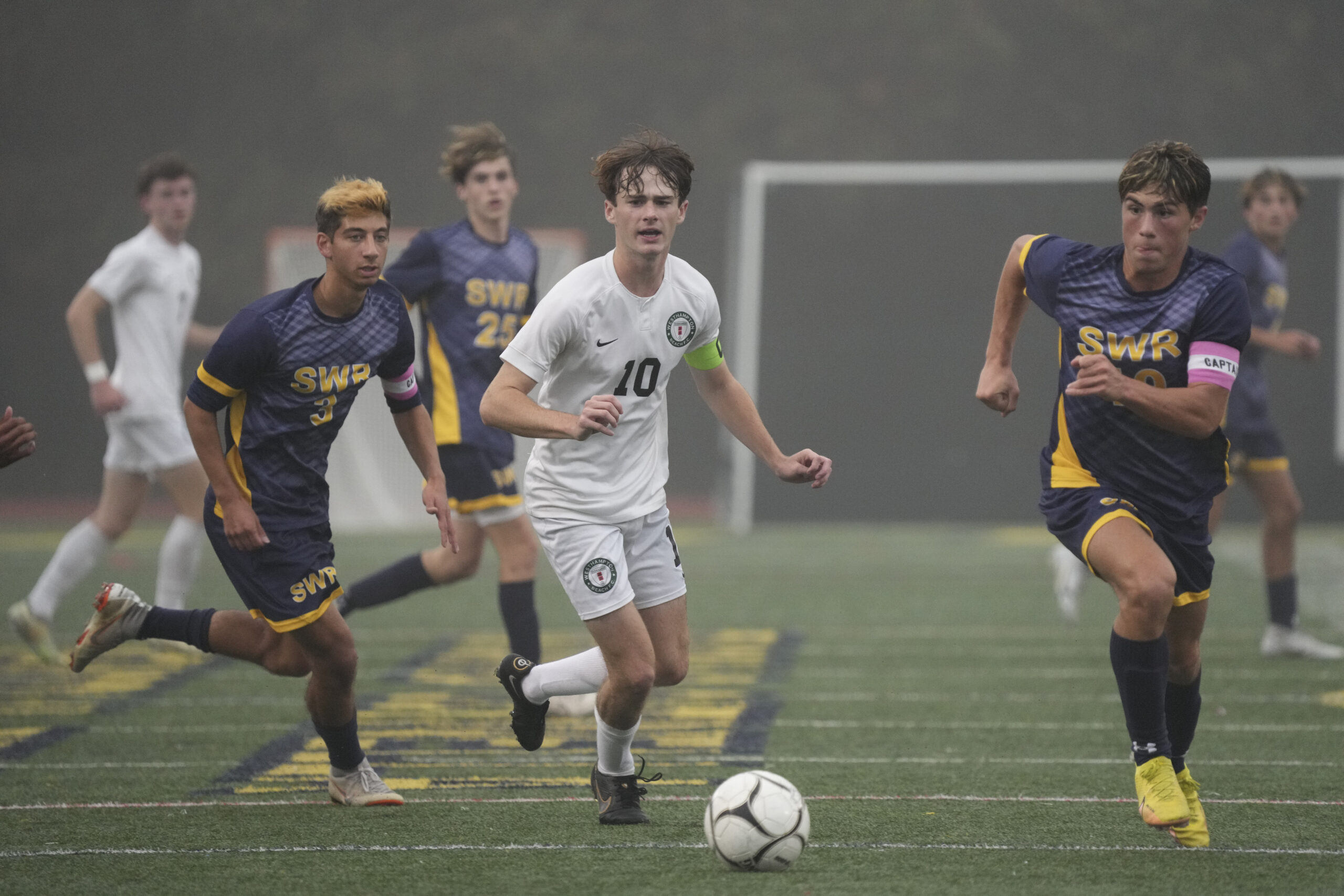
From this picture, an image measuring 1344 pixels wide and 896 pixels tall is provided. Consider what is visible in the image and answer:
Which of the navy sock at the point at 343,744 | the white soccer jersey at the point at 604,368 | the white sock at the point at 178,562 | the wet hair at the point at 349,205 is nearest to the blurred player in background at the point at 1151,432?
the white soccer jersey at the point at 604,368

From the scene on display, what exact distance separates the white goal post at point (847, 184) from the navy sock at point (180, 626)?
33.4ft

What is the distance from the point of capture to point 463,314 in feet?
20.8

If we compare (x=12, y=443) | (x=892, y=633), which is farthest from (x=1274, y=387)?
(x=12, y=443)

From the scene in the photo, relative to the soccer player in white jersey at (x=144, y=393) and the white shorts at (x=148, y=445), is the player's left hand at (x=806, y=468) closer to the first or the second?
the soccer player in white jersey at (x=144, y=393)

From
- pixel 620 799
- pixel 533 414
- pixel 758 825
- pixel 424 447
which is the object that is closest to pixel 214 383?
pixel 424 447

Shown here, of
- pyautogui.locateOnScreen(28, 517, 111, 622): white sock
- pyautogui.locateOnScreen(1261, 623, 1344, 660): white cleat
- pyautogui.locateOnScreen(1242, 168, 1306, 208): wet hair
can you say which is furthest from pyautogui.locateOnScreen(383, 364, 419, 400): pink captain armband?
pyautogui.locateOnScreen(1261, 623, 1344, 660): white cleat

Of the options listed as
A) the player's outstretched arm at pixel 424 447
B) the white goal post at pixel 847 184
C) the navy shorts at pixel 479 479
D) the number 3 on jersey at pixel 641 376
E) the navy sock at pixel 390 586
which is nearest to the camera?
the number 3 on jersey at pixel 641 376

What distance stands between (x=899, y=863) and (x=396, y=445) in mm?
11489

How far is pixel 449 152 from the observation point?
641cm

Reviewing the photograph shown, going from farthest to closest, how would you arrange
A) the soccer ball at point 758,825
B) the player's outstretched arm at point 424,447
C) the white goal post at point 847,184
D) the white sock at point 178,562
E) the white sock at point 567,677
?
the white goal post at point 847,184 < the white sock at point 178,562 < the player's outstretched arm at point 424,447 < the white sock at point 567,677 < the soccer ball at point 758,825

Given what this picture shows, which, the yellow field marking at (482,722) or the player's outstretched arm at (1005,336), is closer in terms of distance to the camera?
the player's outstretched arm at (1005,336)

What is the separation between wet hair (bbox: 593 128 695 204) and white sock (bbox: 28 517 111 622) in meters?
4.14

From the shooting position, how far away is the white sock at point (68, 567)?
7.33 m

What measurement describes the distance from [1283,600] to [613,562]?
4.43 metres
